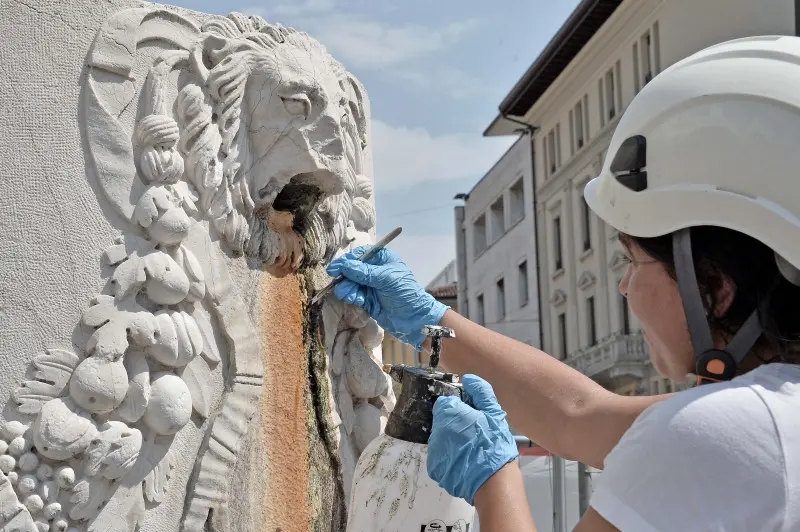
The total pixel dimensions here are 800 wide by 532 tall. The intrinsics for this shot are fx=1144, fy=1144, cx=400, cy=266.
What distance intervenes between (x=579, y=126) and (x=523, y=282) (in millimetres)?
5698

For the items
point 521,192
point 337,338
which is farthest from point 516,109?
point 337,338

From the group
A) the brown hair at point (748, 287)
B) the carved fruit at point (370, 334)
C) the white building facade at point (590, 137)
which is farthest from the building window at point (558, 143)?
the brown hair at point (748, 287)

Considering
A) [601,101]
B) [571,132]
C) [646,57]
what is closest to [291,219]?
[646,57]

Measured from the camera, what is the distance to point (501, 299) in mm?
32969

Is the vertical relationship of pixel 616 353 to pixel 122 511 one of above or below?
above

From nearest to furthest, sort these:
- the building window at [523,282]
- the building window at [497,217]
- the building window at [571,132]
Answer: the building window at [571,132]
the building window at [523,282]
the building window at [497,217]

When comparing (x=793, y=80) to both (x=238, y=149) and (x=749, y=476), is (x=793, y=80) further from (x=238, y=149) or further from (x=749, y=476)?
(x=238, y=149)

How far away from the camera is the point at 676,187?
220cm

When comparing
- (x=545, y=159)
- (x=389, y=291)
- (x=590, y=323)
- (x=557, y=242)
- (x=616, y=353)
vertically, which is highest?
(x=545, y=159)

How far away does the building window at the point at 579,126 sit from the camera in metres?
27.1

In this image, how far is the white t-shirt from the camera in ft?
5.92

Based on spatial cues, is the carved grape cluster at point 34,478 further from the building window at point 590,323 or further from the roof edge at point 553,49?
the building window at point 590,323

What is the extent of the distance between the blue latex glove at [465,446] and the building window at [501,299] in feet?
98.8

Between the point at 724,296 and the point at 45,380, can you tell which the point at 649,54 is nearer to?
the point at 45,380
